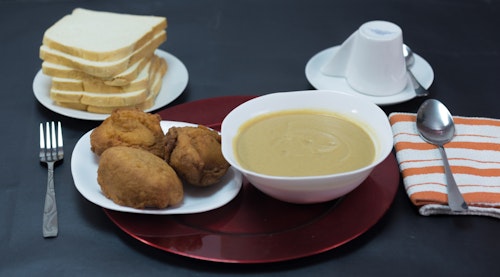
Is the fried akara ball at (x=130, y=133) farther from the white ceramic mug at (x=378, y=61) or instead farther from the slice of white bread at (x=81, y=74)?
the white ceramic mug at (x=378, y=61)

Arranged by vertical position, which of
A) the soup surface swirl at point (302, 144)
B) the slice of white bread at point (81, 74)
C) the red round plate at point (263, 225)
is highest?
the soup surface swirl at point (302, 144)

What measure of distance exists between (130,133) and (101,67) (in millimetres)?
492

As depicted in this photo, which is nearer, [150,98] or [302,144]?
[302,144]

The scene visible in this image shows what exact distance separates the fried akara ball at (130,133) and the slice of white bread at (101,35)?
19.7 inches

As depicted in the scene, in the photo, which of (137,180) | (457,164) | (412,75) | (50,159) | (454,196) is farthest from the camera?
(412,75)

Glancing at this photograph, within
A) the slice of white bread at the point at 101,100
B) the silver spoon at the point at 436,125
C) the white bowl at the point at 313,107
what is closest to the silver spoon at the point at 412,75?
the silver spoon at the point at 436,125

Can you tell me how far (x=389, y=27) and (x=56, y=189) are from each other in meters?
1.23

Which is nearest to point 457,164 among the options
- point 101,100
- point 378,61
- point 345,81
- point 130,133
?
point 378,61

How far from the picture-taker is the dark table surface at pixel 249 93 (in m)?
1.36

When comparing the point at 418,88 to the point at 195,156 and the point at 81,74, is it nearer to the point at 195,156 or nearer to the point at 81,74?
the point at 195,156

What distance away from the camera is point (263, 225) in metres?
1.39

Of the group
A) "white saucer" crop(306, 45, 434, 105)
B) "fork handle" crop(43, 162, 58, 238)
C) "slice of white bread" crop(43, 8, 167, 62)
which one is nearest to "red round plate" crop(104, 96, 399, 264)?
"fork handle" crop(43, 162, 58, 238)

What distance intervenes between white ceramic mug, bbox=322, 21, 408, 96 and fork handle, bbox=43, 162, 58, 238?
3.58 ft

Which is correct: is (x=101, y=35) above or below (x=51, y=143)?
above
